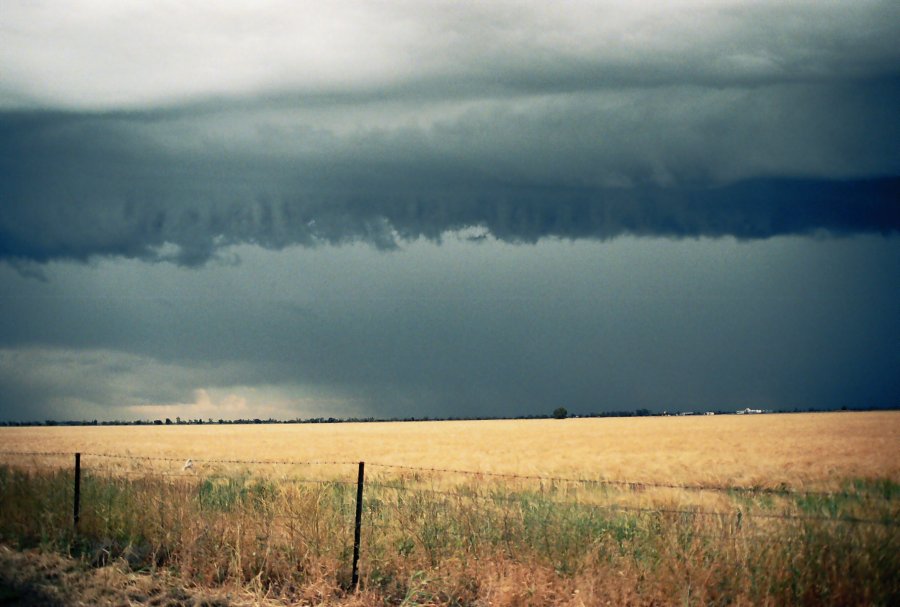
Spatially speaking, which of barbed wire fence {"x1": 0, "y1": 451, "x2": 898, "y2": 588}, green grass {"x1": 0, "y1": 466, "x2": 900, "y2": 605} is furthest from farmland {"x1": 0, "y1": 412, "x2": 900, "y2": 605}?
barbed wire fence {"x1": 0, "y1": 451, "x2": 898, "y2": 588}

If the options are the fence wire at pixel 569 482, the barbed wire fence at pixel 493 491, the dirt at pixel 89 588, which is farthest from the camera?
the barbed wire fence at pixel 493 491

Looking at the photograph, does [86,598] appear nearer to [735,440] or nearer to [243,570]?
[243,570]

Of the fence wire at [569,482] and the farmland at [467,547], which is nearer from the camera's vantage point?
the farmland at [467,547]

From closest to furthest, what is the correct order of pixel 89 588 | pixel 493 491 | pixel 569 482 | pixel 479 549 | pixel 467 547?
pixel 89 588, pixel 479 549, pixel 467 547, pixel 493 491, pixel 569 482

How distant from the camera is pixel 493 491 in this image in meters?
22.2

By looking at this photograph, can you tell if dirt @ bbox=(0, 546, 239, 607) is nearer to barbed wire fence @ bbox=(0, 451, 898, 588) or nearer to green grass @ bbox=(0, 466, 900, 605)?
green grass @ bbox=(0, 466, 900, 605)

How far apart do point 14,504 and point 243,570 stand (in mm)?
6288

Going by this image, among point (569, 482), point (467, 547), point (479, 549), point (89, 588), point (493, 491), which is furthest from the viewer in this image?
point (569, 482)

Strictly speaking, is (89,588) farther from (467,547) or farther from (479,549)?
(479,549)

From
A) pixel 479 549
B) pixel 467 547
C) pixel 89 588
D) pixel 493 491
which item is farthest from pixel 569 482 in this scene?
pixel 89 588

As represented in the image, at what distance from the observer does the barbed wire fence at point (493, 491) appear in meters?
12.3

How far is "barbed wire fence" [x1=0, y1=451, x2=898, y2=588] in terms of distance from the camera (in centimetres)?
1227

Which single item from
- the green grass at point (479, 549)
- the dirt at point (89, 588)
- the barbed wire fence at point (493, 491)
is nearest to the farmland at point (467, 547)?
the green grass at point (479, 549)

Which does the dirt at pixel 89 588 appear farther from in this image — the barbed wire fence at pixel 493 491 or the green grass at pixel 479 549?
the barbed wire fence at pixel 493 491
